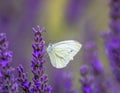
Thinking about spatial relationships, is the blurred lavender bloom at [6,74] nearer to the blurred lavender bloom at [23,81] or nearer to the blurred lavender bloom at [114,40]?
the blurred lavender bloom at [23,81]

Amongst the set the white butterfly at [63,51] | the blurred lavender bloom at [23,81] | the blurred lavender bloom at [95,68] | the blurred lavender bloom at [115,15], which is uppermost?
the blurred lavender bloom at [115,15]

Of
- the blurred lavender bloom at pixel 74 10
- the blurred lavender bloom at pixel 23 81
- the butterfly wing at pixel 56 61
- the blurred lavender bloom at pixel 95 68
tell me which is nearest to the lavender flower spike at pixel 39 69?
the blurred lavender bloom at pixel 23 81

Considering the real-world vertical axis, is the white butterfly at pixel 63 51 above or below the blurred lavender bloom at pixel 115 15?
below

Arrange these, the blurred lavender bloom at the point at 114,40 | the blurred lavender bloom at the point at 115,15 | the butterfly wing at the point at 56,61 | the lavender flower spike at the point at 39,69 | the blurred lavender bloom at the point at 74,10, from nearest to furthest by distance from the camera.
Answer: the lavender flower spike at the point at 39,69, the butterfly wing at the point at 56,61, the blurred lavender bloom at the point at 114,40, the blurred lavender bloom at the point at 115,15, the blurred lavender bloom at the point at 74,10

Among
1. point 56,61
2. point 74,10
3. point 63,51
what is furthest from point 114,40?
point 74,10

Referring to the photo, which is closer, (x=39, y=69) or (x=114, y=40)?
(x=39, y=69)

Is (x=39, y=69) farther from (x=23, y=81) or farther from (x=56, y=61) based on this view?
(x=56, y=61)
